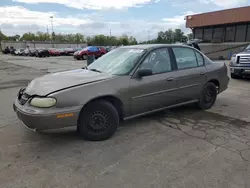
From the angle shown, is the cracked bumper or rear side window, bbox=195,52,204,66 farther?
rear side window, bbox=195,52,204,66

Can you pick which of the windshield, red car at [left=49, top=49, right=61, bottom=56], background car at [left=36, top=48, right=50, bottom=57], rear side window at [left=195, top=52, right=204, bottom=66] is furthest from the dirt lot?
red car at [left=49, top=49, right=61, bottom=56]

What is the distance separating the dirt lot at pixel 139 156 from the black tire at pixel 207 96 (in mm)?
538

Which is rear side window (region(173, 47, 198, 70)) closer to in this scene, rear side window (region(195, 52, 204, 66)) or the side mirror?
rear side window (region(195, 52, 204, 66))

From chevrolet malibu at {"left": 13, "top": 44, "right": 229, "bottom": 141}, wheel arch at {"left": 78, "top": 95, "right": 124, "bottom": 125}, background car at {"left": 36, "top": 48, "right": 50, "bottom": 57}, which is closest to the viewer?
chevrolet malibu at {"left": 13, "top": 44, "right": 229, "bottom": 141}

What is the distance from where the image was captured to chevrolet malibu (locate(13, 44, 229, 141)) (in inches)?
124

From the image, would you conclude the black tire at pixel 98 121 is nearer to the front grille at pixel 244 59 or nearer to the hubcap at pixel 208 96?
the hubcap at pixel 208 96

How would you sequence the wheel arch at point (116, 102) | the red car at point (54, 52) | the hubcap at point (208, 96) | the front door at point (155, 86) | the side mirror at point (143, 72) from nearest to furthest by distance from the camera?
1. the wheel arch at point (116, 102)
2. the side mirror at point (143, 72)
3. the front door at point (155, 86)
4. the hubcap at point (208, 96)
5. the red car at point (54, 52)

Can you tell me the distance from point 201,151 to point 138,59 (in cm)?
186

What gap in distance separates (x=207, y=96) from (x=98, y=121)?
286 centimetres

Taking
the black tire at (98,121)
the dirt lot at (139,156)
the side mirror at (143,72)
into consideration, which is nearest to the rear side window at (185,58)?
the side mirror at (143,72)

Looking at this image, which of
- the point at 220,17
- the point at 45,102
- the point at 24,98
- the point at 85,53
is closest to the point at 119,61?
the point at 45,102

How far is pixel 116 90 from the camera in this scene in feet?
11.7

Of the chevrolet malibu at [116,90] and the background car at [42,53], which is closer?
the chevrolet malibu at [116,90]

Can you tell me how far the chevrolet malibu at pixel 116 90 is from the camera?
314 cm
